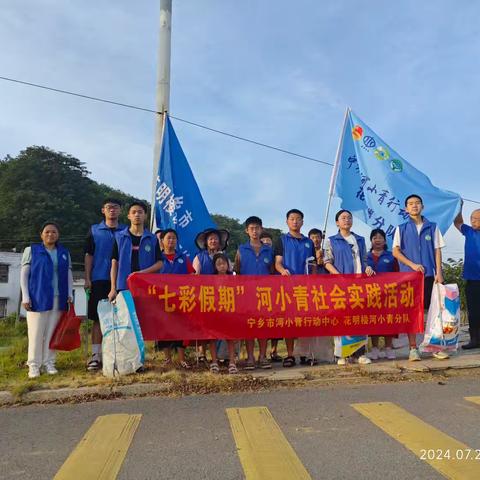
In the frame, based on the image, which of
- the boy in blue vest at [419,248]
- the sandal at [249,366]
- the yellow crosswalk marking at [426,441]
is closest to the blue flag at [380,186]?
the boy in blue vest at [419,248]

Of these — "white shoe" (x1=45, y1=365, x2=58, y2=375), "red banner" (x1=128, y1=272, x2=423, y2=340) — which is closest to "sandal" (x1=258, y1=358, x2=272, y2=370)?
"red banner" (x1=128, y1=272, x2=423, y2=340)

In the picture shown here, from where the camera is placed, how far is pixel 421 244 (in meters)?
6.04

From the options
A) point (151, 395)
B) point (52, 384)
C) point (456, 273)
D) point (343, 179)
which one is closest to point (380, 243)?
point (343, 179)

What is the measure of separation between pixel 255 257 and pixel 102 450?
3.16 meters

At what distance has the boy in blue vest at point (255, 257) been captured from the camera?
5.88 metres

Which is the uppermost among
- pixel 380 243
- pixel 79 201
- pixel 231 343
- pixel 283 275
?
pixel 79 201

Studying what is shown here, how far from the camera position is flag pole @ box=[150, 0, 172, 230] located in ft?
25.0

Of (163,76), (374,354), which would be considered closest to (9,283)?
(163,76)

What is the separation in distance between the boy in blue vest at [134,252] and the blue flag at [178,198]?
1.56m

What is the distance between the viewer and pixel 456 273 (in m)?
12.7

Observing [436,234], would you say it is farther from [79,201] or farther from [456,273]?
[79,201]

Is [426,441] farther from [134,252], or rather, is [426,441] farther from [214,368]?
[134,252]

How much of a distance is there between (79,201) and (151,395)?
42.7 m

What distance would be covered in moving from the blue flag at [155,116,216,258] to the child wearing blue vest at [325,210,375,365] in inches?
86.5
